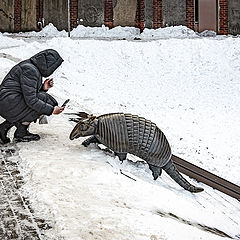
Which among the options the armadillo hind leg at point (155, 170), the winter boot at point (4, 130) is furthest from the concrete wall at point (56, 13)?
the armadillo hind leg at point (155, 170)

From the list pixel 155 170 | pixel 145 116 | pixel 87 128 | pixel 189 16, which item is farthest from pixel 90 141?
pixel 189 16

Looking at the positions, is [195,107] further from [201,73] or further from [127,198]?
[127,198]

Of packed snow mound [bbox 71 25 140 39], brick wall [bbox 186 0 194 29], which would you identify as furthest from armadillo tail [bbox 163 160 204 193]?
brick wall [bbox 186 0 194 29]

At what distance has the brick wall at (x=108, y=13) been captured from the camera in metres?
19.3

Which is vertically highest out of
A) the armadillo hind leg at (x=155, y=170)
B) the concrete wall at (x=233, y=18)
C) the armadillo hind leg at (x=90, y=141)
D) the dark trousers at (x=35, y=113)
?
the concrete wall at (x=233, y=18)

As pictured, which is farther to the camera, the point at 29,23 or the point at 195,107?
the point at 29,23

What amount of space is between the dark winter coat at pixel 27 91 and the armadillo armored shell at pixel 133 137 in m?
0.91

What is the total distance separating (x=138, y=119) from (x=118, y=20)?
14494mm

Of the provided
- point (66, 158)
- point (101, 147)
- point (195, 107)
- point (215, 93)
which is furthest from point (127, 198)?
point (215, 93)

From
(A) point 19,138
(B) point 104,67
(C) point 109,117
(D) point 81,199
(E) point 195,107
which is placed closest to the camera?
(D) point 81,199

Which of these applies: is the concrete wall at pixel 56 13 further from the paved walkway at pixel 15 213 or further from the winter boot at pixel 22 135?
the paved walkway at pixel 15 213

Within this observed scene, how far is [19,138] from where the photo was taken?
20.0ft

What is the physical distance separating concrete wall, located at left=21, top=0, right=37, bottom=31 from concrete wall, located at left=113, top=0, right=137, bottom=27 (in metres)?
3.81

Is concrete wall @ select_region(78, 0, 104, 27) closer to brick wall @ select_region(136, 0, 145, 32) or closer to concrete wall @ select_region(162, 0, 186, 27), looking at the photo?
brick wall @ select_region(136, 0, 145, 32)
